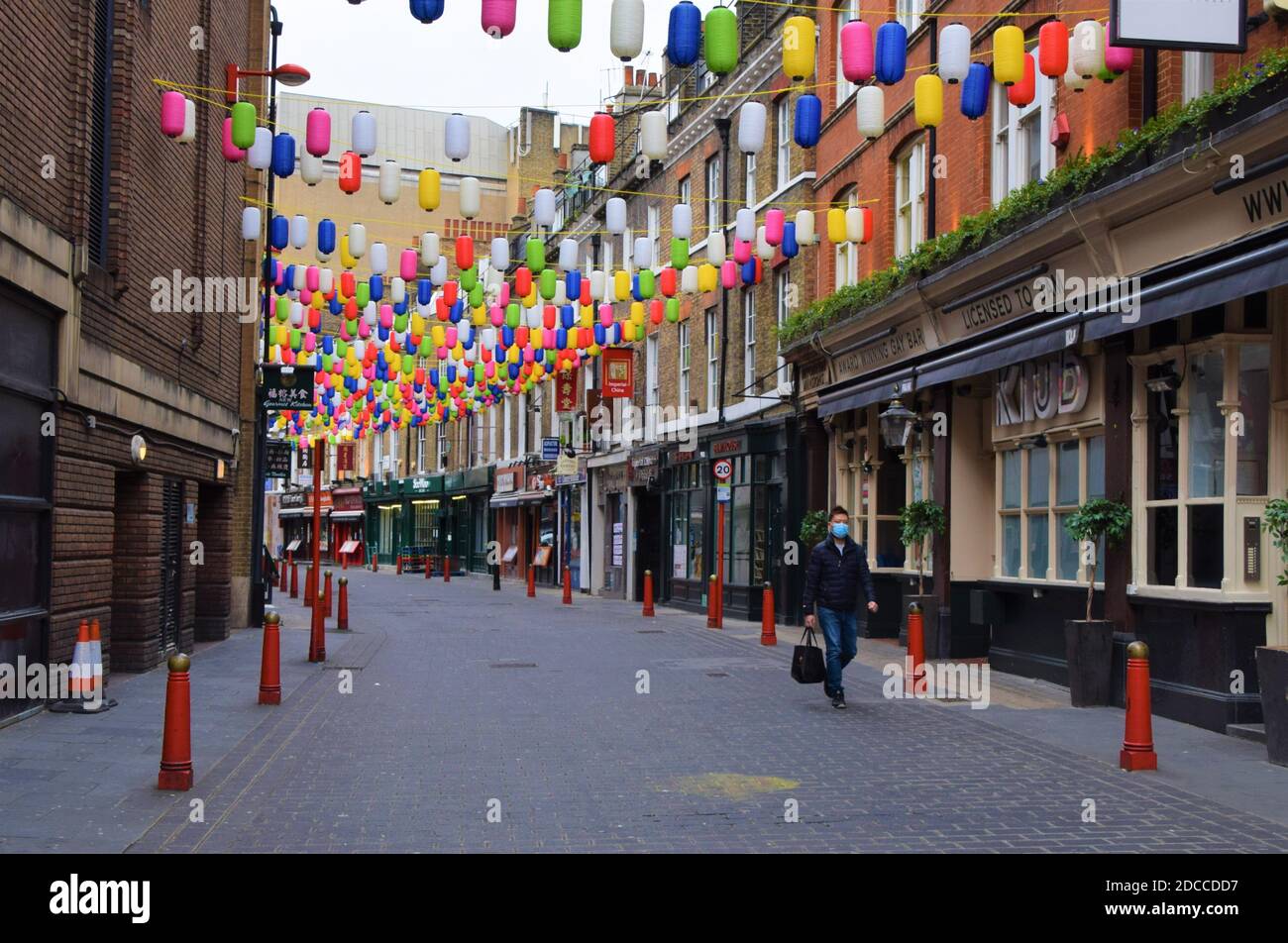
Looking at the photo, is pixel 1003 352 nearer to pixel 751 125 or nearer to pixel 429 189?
pixel 751 125

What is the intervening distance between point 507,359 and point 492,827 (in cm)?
2538

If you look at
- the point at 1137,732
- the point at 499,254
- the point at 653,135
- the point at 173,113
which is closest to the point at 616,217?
the point at 499,254

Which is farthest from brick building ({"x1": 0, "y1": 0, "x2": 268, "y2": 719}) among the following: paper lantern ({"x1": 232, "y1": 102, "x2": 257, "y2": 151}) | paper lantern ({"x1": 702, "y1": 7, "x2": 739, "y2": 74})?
paper lantern ({"x1": 702, "y1": 7, "x2": 739, "y2": 74})

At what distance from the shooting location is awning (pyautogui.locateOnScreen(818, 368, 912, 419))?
18562mm

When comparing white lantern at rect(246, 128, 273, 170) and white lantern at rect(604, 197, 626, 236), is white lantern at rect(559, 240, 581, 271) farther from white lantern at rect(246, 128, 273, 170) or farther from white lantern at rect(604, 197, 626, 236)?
white lantern at rect(246, 128, 273, 170)

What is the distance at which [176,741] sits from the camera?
8852 mm

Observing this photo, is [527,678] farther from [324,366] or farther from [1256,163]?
[324,366]

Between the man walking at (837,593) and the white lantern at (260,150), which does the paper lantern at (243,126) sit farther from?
the man walking at (837,593)

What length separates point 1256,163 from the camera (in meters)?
10.7

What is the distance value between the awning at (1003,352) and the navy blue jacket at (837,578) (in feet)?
9.65

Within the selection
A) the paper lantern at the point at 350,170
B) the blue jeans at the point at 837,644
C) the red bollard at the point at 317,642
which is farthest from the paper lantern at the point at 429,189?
the blue jeans at the point at 837,644

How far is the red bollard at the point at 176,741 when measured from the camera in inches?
344

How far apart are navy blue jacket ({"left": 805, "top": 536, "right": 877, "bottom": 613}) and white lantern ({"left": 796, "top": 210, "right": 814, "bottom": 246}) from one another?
21.7 feet

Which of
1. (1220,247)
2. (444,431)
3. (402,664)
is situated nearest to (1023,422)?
(1220,247)
